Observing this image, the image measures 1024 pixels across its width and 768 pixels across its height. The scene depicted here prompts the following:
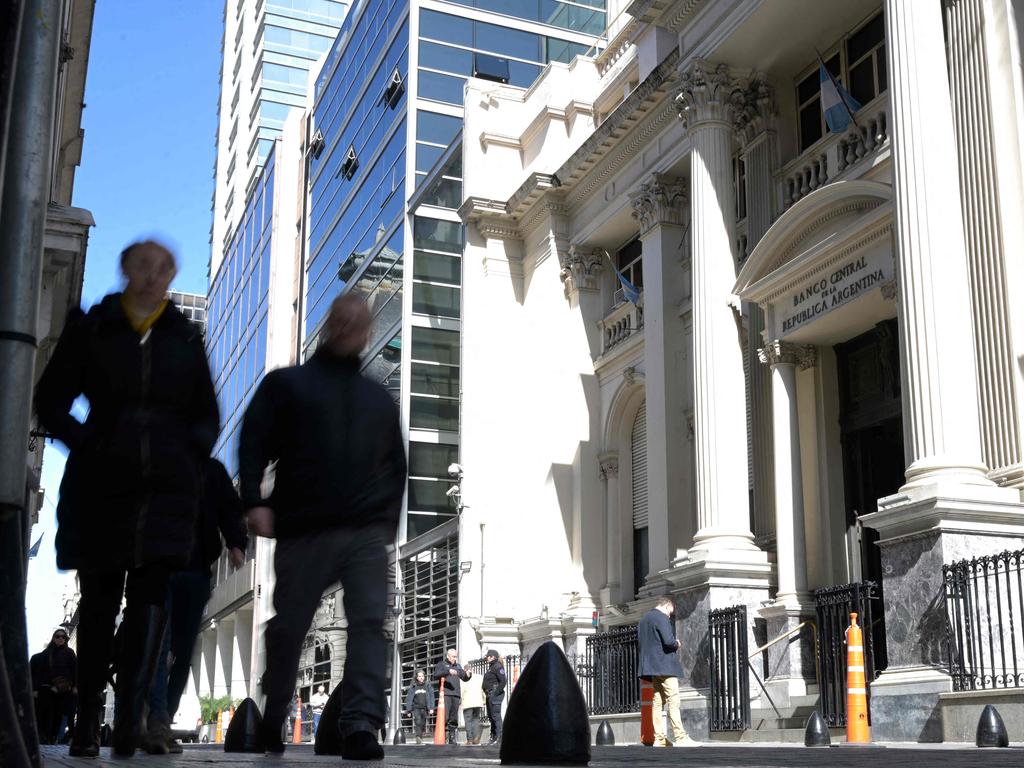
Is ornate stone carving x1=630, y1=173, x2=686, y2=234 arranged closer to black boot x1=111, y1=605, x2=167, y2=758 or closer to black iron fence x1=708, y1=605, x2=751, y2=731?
black iron fence x1=708, y1=605, x2=751, y2=731

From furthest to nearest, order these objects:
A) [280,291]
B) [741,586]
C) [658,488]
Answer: [280,291] → [658,488] → [741,586]

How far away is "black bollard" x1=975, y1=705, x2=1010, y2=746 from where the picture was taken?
9.41 meters

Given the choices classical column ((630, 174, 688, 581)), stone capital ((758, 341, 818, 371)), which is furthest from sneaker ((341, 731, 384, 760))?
classical column ((630, 174, 688, 581))

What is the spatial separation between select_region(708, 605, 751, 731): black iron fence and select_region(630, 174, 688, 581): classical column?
4.25 meters

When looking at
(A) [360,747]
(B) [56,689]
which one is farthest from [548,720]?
(B) [56,689]

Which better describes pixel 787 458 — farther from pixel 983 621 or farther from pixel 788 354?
pixel 983 621

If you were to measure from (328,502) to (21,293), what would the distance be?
210 centimetres

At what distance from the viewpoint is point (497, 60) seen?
37969mm

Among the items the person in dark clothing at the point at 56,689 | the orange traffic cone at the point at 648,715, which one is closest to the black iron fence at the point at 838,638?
the orange traffic cone at the point at 648,715

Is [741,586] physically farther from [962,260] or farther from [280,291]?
[280,291]

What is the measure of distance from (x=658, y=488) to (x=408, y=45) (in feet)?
65.9

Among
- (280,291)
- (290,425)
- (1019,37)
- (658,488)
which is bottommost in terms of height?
(290,425)

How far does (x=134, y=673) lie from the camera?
4.91m

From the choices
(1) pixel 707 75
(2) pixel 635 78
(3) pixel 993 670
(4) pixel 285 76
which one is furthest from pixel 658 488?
(4) pixel 285 76
